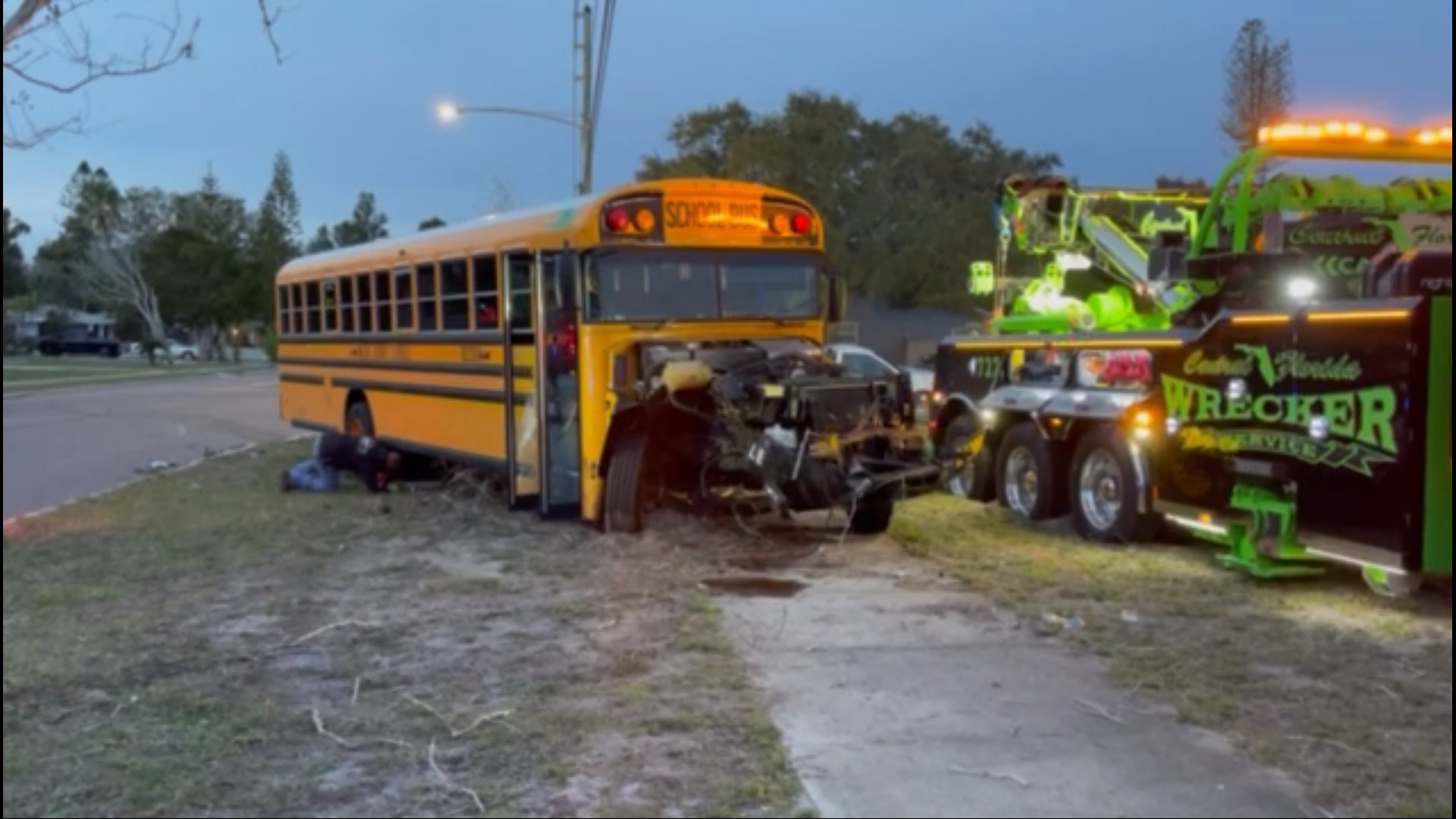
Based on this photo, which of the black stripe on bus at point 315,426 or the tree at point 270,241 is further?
the tree at point 270,241

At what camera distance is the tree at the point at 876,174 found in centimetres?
3884

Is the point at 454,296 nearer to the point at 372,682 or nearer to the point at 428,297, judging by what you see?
the point at 428,297

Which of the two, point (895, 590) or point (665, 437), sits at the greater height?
point (665, 437)

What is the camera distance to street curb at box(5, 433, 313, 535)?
1234 centimetres

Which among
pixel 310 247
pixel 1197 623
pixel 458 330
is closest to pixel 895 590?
pixel 1197 623

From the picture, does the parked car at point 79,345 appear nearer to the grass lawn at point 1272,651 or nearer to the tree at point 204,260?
the tree at point 204,260

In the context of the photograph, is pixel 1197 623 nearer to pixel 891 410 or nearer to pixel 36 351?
pixel 891 410

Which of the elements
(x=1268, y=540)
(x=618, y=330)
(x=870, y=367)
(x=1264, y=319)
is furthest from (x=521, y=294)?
(x=1268, y=540)

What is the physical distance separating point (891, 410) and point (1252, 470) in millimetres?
2781

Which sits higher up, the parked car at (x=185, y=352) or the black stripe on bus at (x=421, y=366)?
the black stripe on bus at (x=421, y=366)

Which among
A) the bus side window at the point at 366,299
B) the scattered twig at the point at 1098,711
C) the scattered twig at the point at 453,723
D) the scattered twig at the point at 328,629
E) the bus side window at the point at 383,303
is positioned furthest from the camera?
the bus side window at the point at 366,299

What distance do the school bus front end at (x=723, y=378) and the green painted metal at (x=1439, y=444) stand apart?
3.77m

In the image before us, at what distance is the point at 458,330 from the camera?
42.1ft

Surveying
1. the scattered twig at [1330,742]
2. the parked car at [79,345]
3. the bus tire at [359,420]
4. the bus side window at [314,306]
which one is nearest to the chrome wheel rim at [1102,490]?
the scattered twig at [1330,742]
